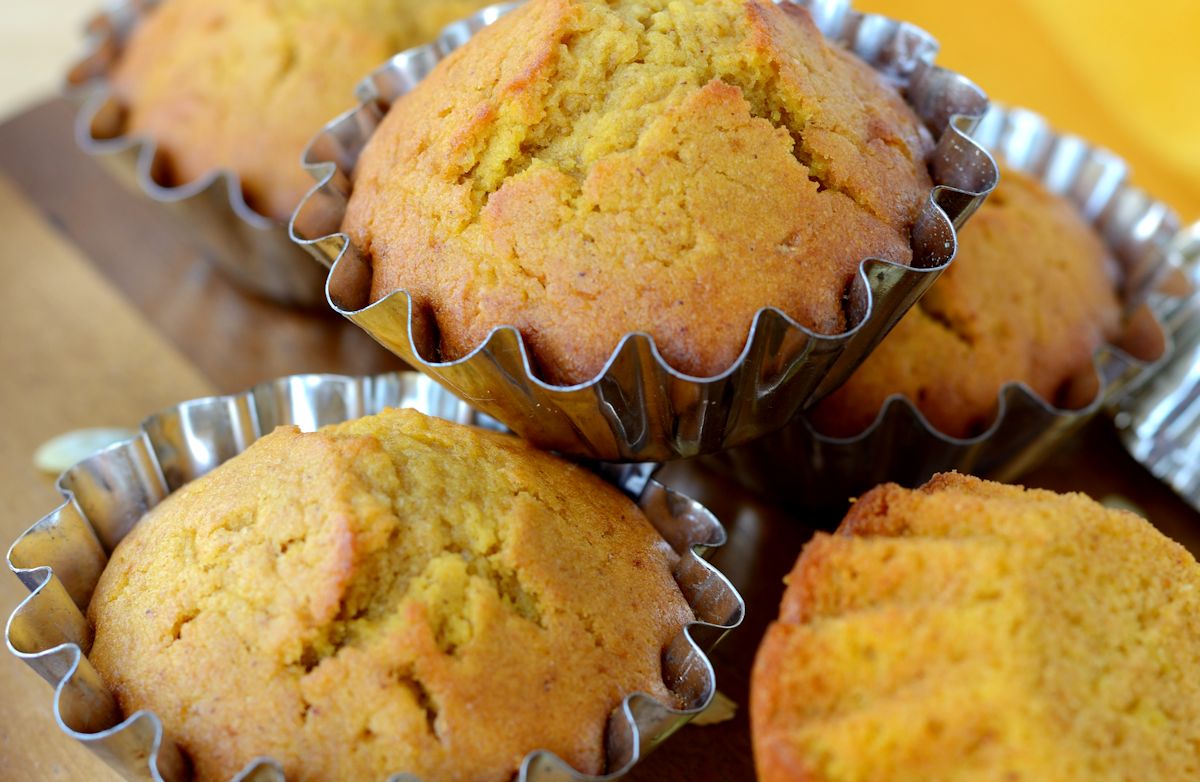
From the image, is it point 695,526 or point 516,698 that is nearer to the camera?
point 516,698

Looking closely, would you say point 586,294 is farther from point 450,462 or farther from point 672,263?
point 450,462

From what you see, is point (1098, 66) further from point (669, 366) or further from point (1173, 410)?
point (669, 366)

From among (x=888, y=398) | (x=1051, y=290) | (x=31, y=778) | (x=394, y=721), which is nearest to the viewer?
(x=394, y=721)

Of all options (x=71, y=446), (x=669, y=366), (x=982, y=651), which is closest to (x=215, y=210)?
(x=71, y=446)

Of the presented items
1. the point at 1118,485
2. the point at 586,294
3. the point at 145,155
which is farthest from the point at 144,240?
the point at 1118,485

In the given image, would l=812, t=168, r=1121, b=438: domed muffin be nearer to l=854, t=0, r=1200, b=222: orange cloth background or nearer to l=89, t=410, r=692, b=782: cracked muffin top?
l=89, t=410, r=692, b=782: cracked muffin top

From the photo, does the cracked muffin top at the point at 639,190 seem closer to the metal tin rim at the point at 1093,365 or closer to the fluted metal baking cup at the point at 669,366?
the fluted metal baking cup at the point at 669,366

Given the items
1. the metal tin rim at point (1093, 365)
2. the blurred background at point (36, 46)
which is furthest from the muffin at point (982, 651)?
the blurred background at point (36, 46)

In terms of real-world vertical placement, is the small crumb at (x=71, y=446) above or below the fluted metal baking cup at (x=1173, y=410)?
below
